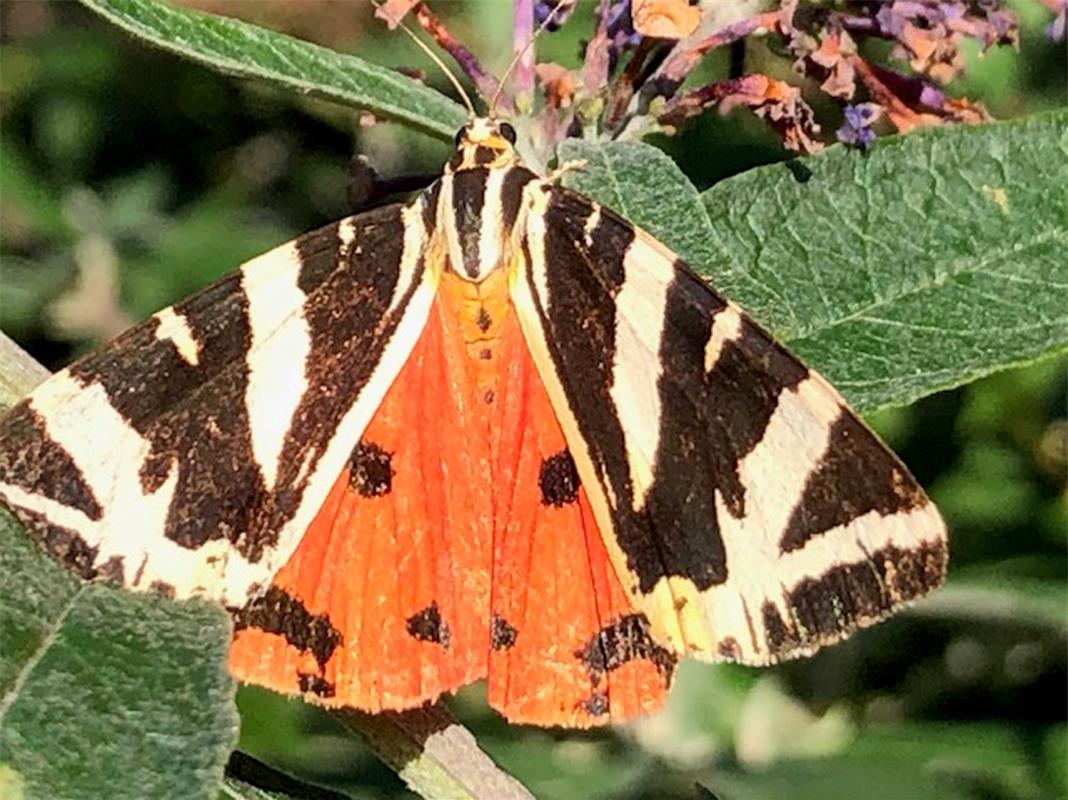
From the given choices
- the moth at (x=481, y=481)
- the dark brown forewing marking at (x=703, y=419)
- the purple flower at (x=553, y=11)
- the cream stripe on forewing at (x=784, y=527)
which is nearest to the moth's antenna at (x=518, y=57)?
the purple flower at (x=553, y=11)

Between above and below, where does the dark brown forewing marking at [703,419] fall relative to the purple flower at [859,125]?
below

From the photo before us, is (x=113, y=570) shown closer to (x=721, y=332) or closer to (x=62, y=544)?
(x=62, y=544)

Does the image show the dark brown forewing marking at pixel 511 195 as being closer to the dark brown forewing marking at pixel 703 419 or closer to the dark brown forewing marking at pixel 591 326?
the dark brown forewing marking at pixel 591 326

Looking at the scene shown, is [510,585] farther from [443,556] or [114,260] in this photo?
[114,260]

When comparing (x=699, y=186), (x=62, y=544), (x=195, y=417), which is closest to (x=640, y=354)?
(x=195, y=417)

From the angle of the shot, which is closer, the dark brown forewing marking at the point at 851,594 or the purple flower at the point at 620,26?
the dark brown forewing marking at the point at 851,594

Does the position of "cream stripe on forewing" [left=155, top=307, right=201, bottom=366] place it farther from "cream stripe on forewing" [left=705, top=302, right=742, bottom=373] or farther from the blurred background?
the blurred background

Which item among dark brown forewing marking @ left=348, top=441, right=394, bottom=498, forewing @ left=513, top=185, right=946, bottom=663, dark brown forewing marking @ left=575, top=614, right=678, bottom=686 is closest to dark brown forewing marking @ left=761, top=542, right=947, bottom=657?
forewing @ left=513, top=185, right=946, bottom=663
